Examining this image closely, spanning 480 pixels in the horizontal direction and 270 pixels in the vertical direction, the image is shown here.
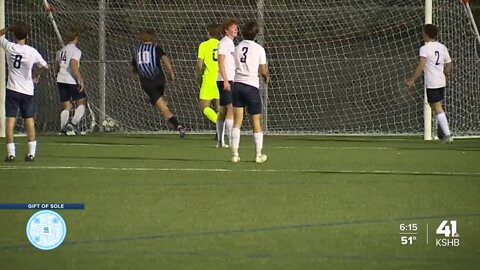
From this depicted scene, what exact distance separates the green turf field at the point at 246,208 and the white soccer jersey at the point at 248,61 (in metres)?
1.02

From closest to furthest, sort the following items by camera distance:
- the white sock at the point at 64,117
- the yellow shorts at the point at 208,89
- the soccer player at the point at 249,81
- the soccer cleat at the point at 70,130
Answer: the soccer player at the point at 249,81, the yellow shorts at the point at 208,89, the white sock at the point at 64,117, the soccer cleat at the point at 70,130

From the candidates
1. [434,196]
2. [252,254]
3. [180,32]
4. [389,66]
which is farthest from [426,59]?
[252,254]

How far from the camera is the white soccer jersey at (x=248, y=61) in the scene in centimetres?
1499

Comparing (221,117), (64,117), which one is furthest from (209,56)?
(64,117)

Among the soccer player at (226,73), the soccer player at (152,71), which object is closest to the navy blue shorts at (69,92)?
the soccer player at (152,71)

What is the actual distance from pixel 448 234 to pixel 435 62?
460 inches

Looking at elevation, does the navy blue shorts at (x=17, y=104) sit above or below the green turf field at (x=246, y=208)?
above

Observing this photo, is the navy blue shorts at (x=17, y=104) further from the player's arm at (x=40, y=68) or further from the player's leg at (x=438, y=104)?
the player's leg at (x=438, y=104)

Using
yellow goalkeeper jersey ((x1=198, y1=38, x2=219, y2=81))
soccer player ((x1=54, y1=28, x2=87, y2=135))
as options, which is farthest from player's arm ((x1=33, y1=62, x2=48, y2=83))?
soccer player ((x1=54, y1=28, x2=87, y2=135))

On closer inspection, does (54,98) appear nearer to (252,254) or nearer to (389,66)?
(389,66)

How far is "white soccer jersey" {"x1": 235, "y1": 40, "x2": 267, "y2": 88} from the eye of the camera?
590 inches

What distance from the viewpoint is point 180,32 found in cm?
2602

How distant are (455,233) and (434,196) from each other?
98.1 inches

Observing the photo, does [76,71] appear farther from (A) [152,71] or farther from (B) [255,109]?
(B) [255,109]
